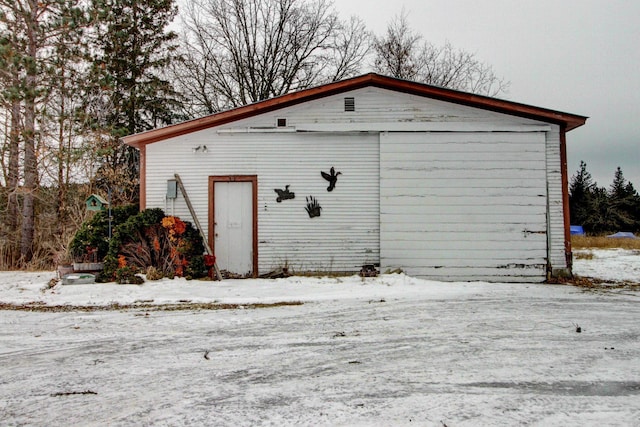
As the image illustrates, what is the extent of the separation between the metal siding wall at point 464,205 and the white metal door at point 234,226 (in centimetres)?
299

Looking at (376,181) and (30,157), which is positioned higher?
(30,157)

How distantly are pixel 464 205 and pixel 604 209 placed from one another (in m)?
42.5

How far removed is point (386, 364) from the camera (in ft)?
13.1

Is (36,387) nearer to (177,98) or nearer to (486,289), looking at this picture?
(486,289)

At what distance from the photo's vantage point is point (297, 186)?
9.95m

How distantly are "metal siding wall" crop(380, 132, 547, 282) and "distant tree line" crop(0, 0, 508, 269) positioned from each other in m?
6.46

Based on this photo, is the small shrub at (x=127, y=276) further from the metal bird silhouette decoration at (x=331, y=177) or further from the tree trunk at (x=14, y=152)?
the tree trunk at (x=14, y=152)

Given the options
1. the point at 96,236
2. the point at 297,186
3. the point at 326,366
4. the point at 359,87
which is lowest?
the point at 326,366

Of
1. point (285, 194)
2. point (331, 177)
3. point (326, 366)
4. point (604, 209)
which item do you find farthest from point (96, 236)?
point (604, 209)

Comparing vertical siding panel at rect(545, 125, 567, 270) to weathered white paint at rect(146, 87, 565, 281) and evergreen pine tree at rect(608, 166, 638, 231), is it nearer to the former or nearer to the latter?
weathered white paint at rect(146, 87, 565, 281)

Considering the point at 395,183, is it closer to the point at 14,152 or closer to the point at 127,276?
the point at 127,276

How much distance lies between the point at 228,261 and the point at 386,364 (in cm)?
658

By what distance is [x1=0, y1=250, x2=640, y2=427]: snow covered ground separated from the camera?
299cm

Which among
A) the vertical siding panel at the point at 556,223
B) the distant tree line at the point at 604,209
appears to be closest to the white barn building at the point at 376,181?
the vertical siding panel at the point at 556,223
